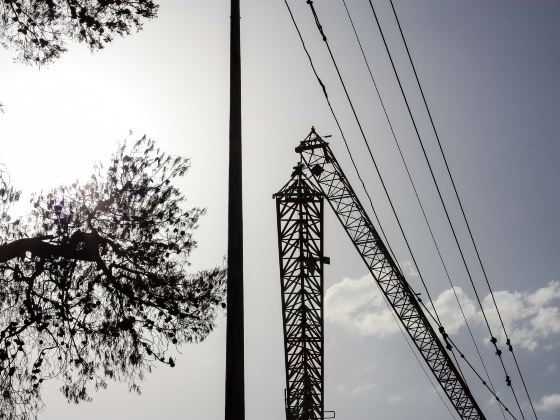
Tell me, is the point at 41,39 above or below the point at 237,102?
above

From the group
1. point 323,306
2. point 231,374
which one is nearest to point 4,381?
point 231,374

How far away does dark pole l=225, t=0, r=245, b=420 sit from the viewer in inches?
158

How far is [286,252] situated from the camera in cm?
2248

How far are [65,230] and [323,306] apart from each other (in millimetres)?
17290

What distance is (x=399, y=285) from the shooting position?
28062 millimetres

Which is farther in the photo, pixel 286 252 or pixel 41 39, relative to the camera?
pixel 286 252

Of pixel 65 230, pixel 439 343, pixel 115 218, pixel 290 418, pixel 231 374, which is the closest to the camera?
pixel 231 374

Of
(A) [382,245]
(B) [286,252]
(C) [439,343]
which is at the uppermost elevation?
(A) [382,245]

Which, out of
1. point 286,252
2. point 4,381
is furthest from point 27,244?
point 286,252

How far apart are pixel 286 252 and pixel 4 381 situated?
1545 centimetres

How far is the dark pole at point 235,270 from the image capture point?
13.1ft

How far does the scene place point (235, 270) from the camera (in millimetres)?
4332

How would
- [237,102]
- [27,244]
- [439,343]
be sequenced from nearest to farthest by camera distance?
[237,102]
[27,244]
[439,343]

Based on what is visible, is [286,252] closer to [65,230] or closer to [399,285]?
[399,285]
